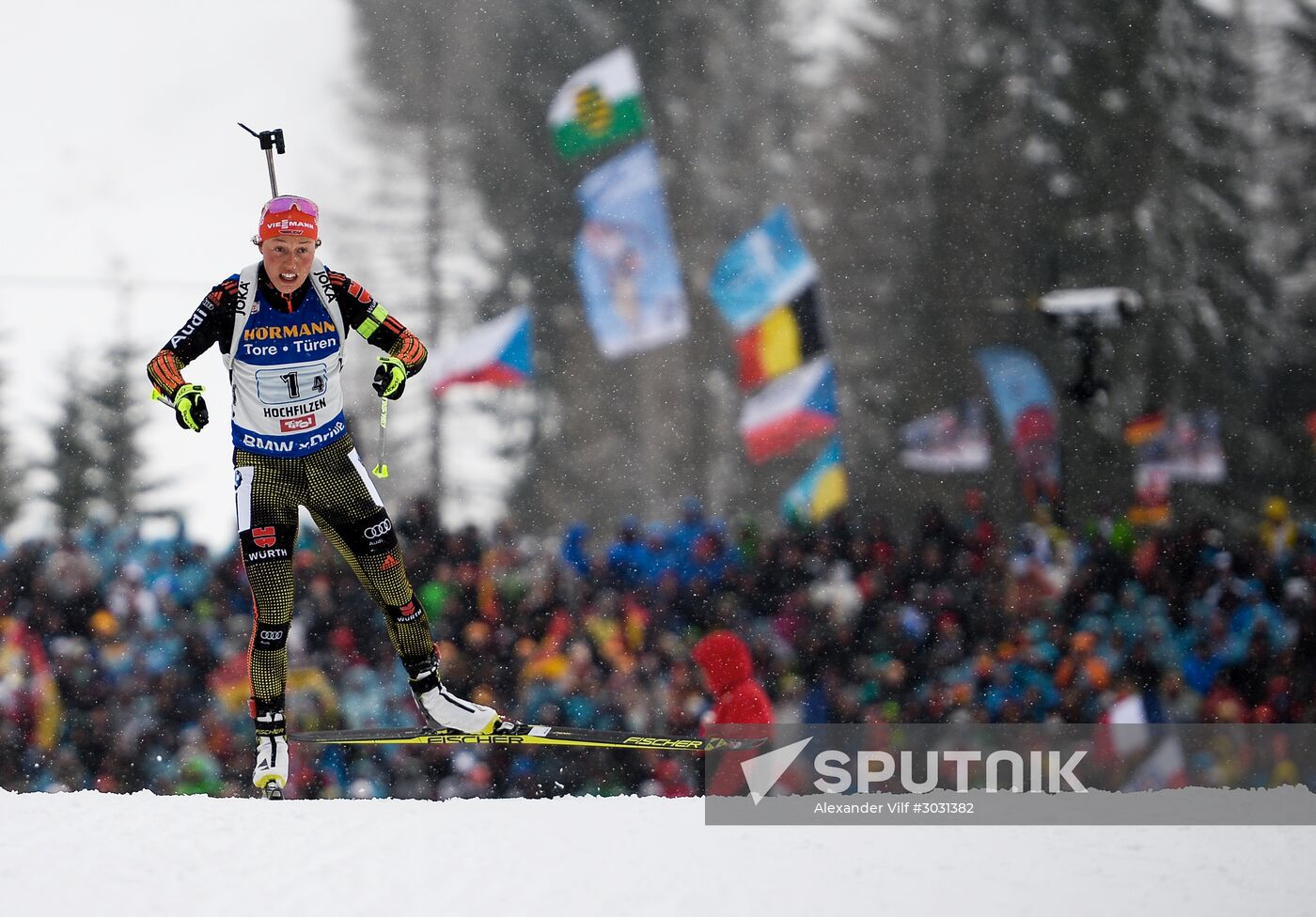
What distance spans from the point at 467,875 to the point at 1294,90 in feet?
64.2

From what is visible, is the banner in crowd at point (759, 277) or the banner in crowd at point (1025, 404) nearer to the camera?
the banner in crowd at point (759, 277)

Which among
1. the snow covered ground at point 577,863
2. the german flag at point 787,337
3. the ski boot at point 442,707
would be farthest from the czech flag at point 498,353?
the ski boot at point 442,707

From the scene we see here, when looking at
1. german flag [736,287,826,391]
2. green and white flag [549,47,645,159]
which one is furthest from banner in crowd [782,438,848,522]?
green and white flag [549,47,645,159]

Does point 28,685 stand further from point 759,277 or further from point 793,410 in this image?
point 759,277

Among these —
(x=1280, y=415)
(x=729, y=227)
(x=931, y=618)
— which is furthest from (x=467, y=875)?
(x=1280, y=415)

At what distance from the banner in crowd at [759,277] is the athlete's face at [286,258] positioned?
28.5ft

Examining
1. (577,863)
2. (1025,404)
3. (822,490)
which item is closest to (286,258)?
(577,863)

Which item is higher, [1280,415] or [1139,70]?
[1139,70]

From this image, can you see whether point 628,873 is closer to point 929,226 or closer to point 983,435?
point 983,435

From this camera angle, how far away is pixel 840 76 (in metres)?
22.3

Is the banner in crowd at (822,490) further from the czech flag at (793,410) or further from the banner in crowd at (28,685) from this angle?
the banner in crowd at (28,685)

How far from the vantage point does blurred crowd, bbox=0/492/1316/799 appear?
9156 millimetres

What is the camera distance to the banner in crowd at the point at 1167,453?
15.9 meters

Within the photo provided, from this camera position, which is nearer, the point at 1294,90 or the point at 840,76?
the point at 1294,90
